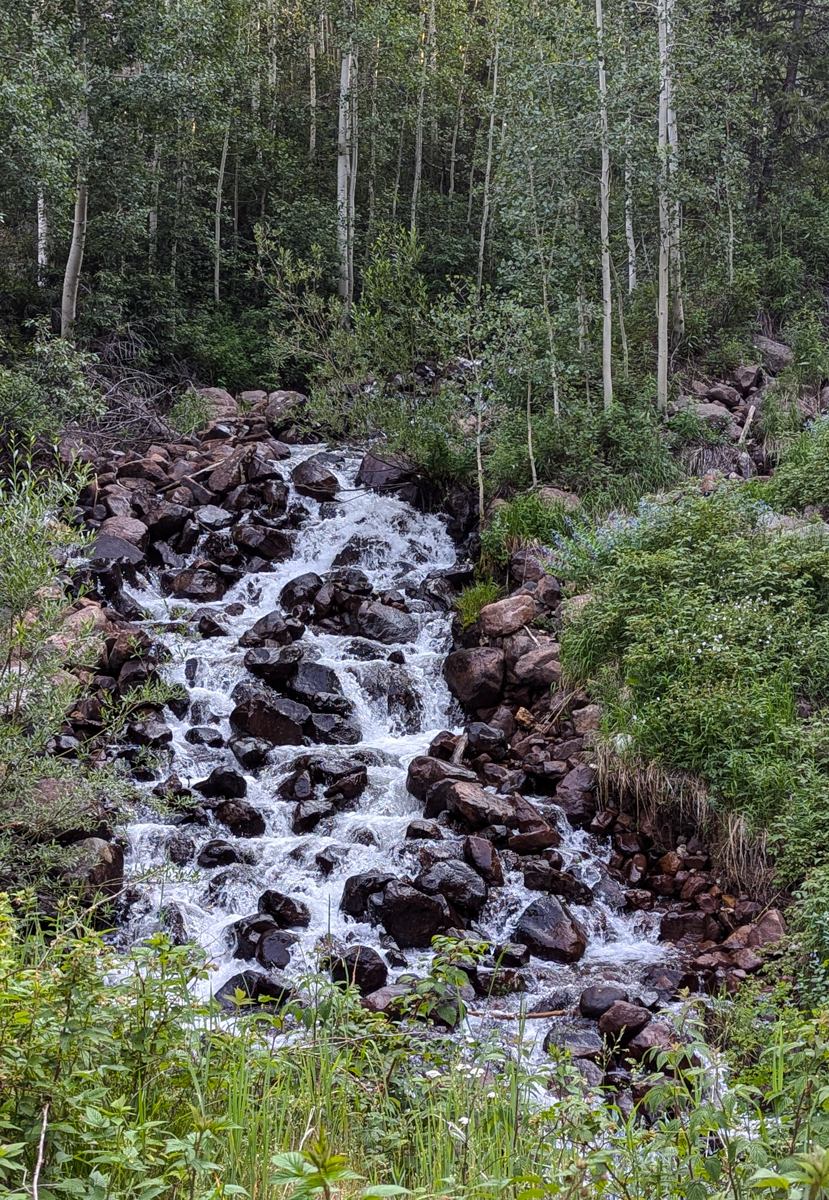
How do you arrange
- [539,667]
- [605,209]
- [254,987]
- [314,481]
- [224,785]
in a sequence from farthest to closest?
1. [314,481]
2. [605,209]
3. [539,667]
4. [224,785]
5. [254,987]

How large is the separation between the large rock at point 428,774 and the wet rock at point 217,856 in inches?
67.7

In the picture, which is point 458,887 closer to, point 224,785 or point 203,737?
point 224,785

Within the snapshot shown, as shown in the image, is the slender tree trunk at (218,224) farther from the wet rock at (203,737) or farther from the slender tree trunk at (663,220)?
the wet rock at (203,737)

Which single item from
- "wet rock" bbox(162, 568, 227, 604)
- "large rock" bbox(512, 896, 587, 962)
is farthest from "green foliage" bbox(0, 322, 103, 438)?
"large rock" bbox(512, 896, 587, 962)

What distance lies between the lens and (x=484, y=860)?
22.5 feet

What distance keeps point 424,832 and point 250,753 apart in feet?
7.18

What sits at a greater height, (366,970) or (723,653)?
(723,653)

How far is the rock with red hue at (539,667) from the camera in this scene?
912 cm

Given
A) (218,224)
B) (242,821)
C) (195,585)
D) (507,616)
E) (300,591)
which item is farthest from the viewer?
(218,224)

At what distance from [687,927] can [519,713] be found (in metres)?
3.16

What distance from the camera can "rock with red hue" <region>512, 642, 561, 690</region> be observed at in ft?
29.9

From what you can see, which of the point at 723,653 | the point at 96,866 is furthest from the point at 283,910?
the point at 723,653

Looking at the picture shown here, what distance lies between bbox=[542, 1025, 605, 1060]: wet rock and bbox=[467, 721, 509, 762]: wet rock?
11.5ft

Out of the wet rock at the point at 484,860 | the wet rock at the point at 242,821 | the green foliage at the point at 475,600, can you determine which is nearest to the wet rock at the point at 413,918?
the wet rock at the point at 484,860
